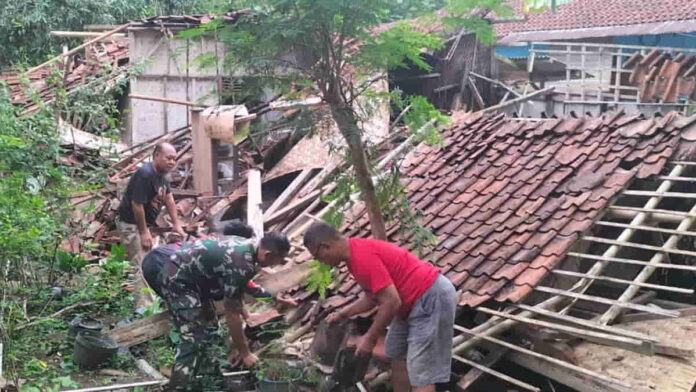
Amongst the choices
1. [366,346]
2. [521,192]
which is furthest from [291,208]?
[366,346]

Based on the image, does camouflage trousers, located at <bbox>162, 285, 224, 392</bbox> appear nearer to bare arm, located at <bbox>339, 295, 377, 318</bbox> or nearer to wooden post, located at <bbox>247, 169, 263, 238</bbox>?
bare arm, located at <bbox>339, 295, 377, 318</bbox>

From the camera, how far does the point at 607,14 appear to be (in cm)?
1942

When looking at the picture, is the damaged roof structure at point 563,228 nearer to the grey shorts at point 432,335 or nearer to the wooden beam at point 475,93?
the grey shorts at point 432,335

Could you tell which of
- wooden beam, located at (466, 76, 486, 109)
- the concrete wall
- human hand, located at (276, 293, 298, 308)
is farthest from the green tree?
wooden beam, located at (466, 76, 486, 109)

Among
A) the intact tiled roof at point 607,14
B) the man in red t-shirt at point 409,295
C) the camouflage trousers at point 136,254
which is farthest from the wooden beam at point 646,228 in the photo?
the intact tiled roof at point 607,14

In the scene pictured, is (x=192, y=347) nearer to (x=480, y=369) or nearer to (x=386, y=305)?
(x=386, y=305)

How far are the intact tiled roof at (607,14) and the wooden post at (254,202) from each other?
8257 millimetres

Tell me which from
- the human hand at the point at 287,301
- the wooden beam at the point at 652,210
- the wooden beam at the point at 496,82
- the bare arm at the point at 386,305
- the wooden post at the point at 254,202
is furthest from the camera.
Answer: the wooden beam at the point at 496,82

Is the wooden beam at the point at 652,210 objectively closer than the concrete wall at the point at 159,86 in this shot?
Yes

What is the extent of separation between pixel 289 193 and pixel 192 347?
4.89m

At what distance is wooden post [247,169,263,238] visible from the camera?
875 cm

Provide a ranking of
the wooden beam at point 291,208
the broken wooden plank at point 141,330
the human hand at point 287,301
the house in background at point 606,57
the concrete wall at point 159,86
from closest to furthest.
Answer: the broken wooden plank at point 141,330
the human hand at point 287,301
the wooden beam at point 291,208
the house in background at point 606,57
the concrete wall at point 159,86

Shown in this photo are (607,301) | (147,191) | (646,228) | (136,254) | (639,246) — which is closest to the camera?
(607,301)

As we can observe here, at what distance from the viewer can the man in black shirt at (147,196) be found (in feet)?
23.1
